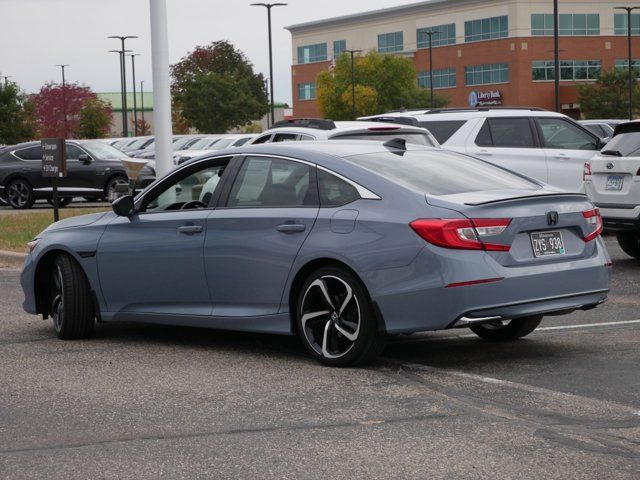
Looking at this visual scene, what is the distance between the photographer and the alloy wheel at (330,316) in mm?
7844

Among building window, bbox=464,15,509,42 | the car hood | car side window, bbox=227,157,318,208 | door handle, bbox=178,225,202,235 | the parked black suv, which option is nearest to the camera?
car side window, bbox=227,157,318,208

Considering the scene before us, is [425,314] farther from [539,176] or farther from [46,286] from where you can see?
[539,176]

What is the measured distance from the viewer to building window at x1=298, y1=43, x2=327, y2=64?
12419cm

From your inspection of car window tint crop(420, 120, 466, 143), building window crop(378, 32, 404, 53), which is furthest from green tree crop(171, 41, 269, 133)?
car window tint crop(420, 120, 466, 143)

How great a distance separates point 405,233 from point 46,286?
3440 millimetres

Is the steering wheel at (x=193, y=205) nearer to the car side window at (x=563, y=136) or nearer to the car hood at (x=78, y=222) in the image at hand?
the car hood at (x=78, y=222)

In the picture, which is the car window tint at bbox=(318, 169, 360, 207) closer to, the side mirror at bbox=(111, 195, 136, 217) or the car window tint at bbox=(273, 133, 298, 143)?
the side mirror at bbox=(111, 195, 136, 217)

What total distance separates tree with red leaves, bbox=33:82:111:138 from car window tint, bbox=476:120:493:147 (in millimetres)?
91242

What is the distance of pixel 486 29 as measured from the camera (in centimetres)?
10494

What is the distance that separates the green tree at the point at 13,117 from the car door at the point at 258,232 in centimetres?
6338

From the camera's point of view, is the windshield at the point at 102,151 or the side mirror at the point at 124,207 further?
the windshield at the point at 102,151

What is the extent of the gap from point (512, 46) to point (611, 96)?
12287 millimetres

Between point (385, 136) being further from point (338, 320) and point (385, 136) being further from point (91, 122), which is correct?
point (91, 122)

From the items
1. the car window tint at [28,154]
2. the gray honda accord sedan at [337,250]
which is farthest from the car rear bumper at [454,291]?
the car window tint at [28,154]
